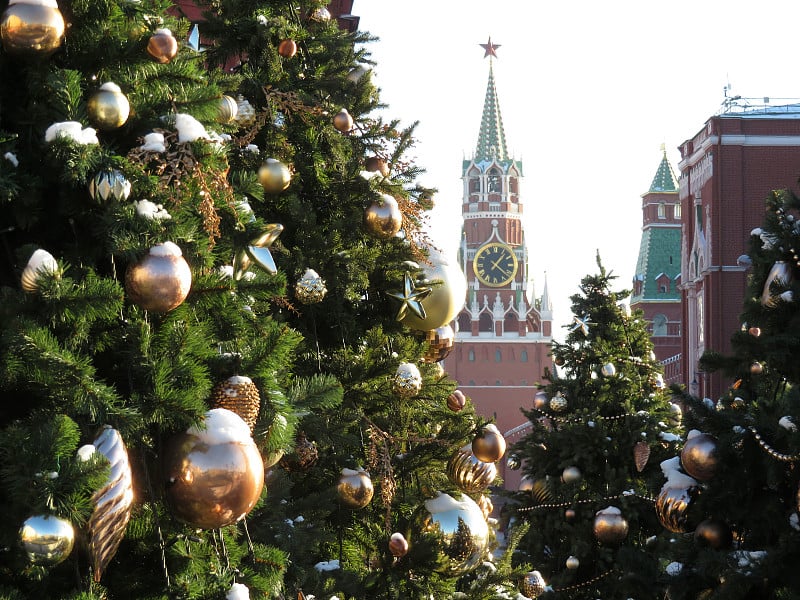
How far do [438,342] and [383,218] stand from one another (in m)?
1.18

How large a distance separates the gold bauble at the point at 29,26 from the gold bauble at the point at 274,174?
2.19 metres

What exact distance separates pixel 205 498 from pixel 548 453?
431 inches

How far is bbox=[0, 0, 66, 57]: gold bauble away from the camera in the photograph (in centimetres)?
295

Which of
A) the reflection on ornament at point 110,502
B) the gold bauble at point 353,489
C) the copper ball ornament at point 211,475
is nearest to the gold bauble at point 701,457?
the gold bauble at point 353,489

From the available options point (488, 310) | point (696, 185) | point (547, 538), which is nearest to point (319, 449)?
point (547, 538)

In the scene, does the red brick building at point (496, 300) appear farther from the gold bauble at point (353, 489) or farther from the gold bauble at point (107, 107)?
the gold bauble at point (107, 107)

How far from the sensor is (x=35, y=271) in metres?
2.77

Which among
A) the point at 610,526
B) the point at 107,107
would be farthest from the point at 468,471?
the point at 610,526

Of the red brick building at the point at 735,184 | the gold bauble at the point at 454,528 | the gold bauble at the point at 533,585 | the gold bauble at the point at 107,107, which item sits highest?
the red brick building at the point at 735,184

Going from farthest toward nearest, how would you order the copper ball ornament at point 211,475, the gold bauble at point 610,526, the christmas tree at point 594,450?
the christmas tree at point 594,450 < the gold bauble at point 610,526 < the copper ball ornament at point 211,475

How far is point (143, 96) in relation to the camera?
3.30 metres

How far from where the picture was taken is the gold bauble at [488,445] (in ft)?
18.8

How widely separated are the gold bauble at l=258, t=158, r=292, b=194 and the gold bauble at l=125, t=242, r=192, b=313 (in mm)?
2228

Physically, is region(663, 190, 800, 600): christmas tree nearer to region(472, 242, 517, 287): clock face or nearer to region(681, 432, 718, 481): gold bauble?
region(681, 432, 718, 481): gold bauble
